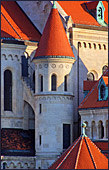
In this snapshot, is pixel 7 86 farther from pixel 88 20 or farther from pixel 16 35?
pixel 88 20

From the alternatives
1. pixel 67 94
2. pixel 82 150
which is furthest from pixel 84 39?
pixel 82 150

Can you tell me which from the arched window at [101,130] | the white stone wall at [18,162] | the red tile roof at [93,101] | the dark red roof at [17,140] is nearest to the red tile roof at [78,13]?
the red tile roof at [93,101]

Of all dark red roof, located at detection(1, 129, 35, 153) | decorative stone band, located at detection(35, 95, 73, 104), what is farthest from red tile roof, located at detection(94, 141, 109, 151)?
dark red roof, located at detection(1, 129, 35, 153)

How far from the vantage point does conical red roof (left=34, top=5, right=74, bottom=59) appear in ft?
251

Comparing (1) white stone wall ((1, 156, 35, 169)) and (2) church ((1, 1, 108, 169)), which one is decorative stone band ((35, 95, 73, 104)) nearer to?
(2) church ((1, 1, 108, 169))

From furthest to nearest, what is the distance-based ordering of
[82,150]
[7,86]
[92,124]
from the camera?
[7,86] < [92,124] < [82,150]

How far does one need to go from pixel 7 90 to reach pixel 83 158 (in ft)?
53.6

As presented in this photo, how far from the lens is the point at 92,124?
74.6 metres

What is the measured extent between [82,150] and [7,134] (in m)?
12.9

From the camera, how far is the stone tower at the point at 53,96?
248ft

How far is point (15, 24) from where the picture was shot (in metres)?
82.1

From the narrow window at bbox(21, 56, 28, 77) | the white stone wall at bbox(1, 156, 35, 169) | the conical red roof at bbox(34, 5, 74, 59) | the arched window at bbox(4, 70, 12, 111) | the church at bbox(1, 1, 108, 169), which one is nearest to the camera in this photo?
the white stone wall at bbox(1, 156, 35, 169)

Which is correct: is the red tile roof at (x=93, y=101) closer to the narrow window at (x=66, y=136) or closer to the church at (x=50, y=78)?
the church at (x=50, y=78)

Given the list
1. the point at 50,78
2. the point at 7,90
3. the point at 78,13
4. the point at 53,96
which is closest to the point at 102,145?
the point at 53,96
